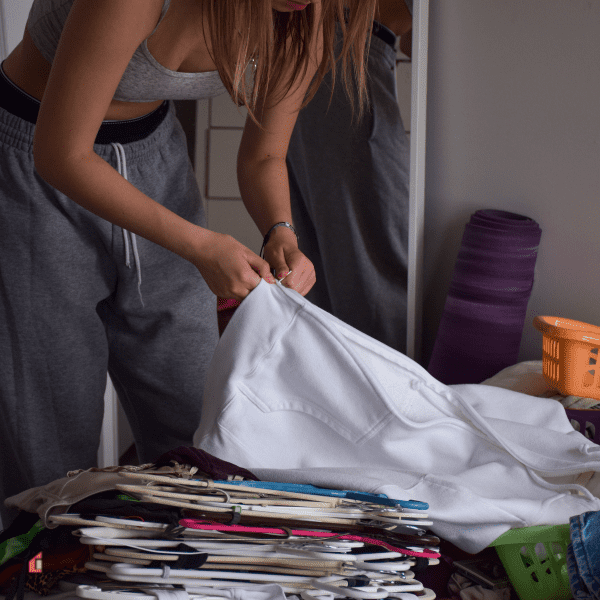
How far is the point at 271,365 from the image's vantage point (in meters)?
0.84

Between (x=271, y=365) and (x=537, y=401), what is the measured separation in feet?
1.35

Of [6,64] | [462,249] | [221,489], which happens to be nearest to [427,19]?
[462,249]

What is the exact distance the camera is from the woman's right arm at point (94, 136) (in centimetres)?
77

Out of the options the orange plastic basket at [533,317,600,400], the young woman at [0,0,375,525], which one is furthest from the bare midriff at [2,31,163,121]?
the orange plastic basket at [533,317,600,400]

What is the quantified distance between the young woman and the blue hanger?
0.30 m

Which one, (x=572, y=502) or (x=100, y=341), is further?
(x=100, y=341)

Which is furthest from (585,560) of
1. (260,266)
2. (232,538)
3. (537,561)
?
(260,266)

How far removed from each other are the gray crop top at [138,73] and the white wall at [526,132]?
601 mm

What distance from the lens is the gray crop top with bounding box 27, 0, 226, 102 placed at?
2.96 ft

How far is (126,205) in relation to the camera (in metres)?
0.85

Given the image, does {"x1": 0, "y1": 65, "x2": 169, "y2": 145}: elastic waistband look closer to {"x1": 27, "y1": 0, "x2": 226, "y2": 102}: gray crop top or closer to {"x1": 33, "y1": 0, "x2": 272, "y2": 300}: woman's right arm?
{"x1": 27, "y1": 0, "x2": 226, "y2": 102}: gray crop top

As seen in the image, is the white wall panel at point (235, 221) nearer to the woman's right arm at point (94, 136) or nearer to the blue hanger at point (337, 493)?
the woman's right arm at point (94, 136)

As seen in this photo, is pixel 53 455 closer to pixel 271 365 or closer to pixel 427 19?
pixel 271 365

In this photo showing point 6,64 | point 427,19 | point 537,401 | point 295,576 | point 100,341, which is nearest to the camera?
point 295,576
